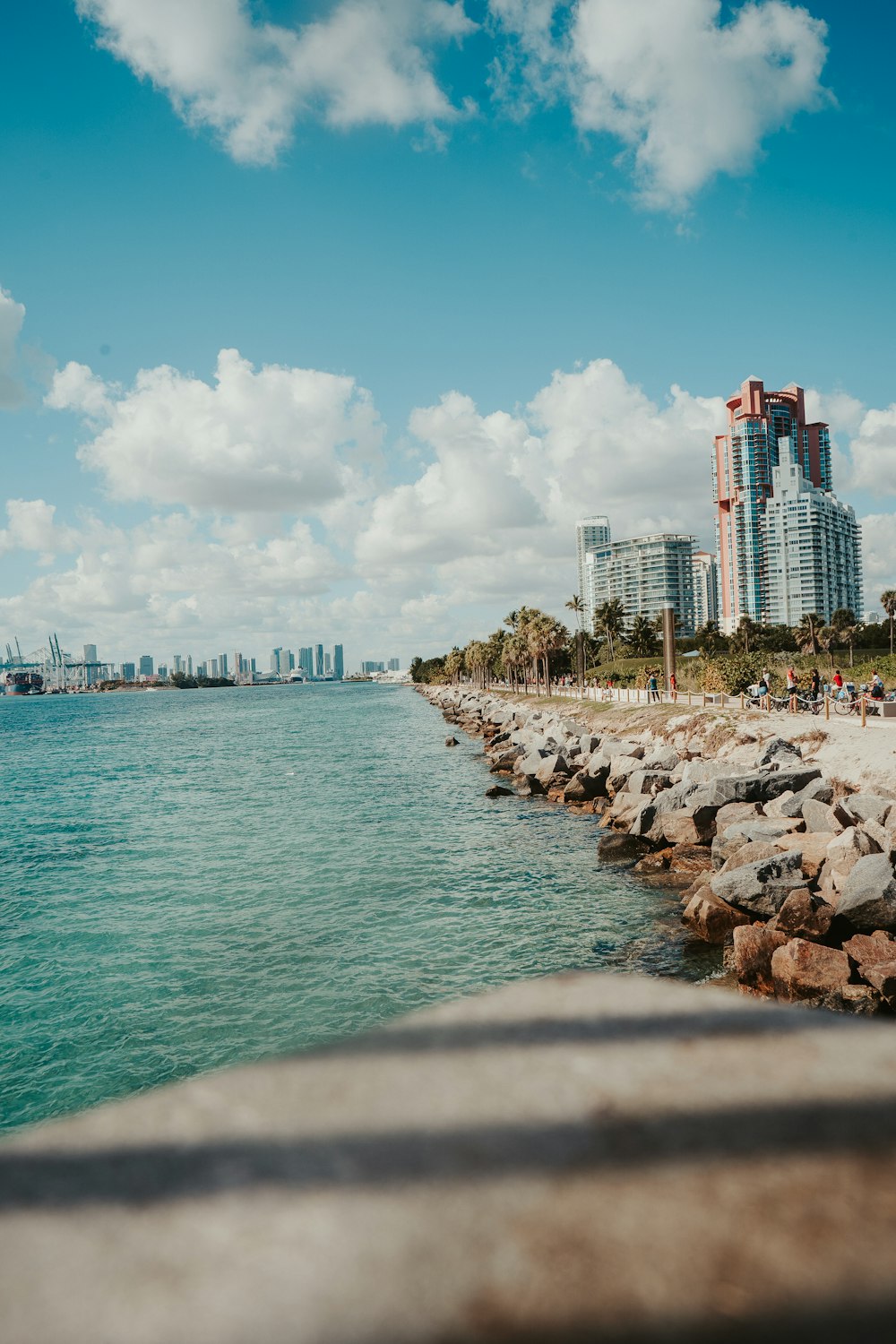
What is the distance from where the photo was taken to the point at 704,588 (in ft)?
646

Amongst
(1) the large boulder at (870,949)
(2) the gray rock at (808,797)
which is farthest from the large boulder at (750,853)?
(1) the large boulder at (870,949)

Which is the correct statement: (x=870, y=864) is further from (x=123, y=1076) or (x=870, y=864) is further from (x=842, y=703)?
(x=842, y=703)

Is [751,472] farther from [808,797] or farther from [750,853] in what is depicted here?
[750,853]

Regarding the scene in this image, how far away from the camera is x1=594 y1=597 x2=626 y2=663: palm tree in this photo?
114 m

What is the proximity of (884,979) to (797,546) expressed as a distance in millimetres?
151279

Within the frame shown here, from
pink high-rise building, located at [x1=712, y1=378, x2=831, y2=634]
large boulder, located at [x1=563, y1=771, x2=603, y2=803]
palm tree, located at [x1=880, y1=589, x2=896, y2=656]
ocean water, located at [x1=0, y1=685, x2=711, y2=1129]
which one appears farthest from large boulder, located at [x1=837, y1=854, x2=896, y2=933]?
pink high-rise building, located at [x1=712, y1=378, x2=831, y2=634]

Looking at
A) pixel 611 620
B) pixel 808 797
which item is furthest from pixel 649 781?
pixel 611 620

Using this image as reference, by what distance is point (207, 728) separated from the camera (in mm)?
75625

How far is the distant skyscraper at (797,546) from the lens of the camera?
14375 cm

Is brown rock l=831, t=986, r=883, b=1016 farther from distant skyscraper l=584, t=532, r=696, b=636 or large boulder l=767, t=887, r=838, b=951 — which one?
distant skyscraper l=584, t=532, r=696, b=636

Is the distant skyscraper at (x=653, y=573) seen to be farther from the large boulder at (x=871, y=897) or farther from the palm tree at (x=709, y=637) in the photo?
the large boulder at (x=871, y=897)

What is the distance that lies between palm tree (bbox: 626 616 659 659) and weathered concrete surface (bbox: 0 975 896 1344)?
10410 centimetres

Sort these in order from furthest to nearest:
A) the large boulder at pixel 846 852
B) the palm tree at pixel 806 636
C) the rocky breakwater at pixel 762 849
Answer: the palm tree at pixel 806 636 → the large boulder at pixel 846 852 → the rocky breakwater at pixel 762 849

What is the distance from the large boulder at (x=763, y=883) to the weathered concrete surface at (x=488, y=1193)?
1061 centimetres
